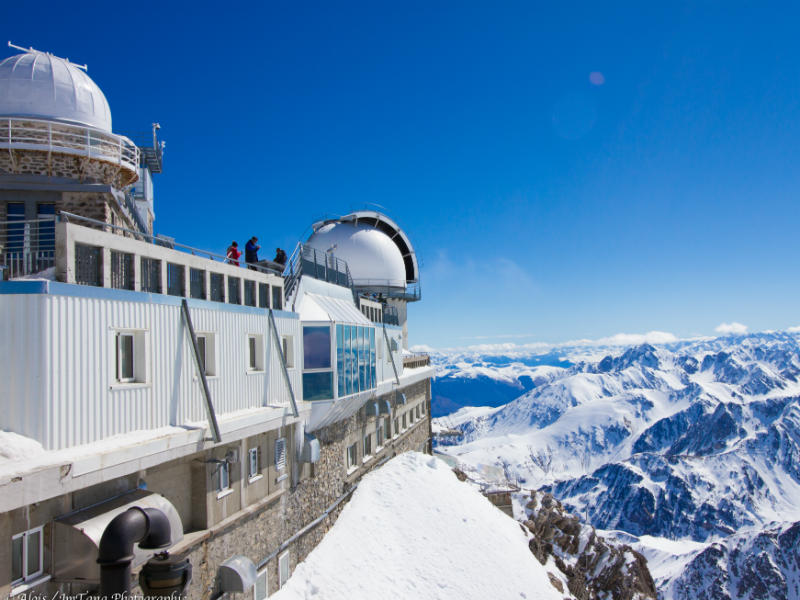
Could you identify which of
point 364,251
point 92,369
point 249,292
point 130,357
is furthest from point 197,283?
point 364,251

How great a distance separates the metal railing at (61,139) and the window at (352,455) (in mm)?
11595

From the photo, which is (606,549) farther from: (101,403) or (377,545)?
(101,403)

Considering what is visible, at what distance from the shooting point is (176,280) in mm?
11125

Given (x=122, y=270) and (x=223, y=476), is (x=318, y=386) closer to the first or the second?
(x=223, y=476)

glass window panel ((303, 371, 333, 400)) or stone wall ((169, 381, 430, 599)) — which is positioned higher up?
glass window panel ((303, 371, 333, 400))

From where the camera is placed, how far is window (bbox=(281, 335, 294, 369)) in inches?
586

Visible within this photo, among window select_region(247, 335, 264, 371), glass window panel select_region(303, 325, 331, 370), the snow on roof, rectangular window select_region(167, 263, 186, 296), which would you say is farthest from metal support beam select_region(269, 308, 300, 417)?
the snow on roof

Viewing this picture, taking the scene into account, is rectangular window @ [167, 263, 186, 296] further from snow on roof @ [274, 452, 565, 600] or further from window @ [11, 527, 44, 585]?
snow on roof @ [274, 452, 565, 600]

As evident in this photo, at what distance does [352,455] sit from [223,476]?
28.9ft

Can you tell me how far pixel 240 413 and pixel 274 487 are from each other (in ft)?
8.20

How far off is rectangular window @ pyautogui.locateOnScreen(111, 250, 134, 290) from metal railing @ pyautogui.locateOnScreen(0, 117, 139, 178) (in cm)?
730

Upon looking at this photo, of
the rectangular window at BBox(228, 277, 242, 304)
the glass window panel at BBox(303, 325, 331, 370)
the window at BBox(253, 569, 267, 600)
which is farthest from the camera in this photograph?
the glass window panel at BBox(303, 325, 331, 370)

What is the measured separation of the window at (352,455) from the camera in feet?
64.4

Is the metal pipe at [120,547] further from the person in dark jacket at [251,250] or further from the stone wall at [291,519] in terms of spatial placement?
the person in dark jacket at [251,250]
